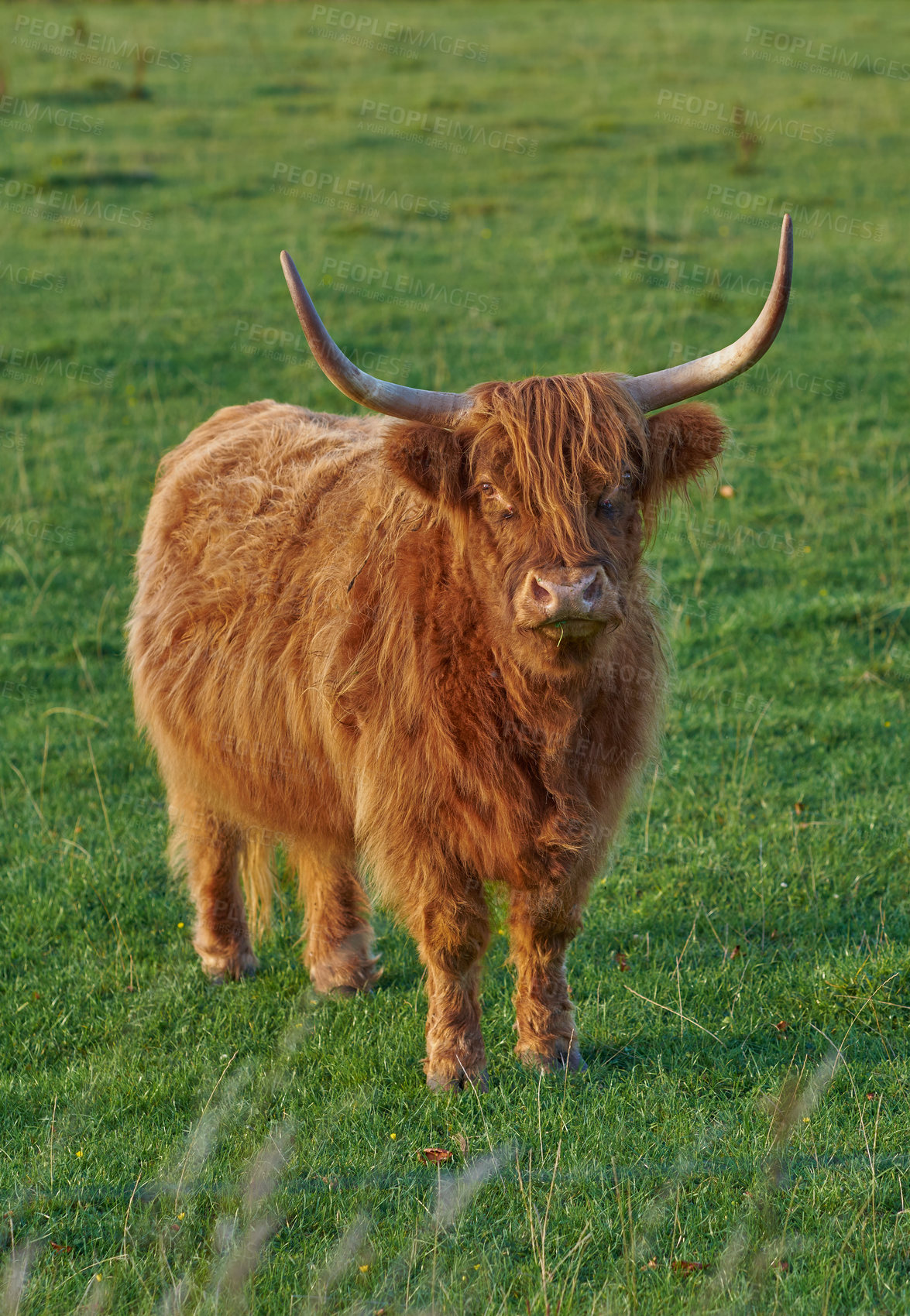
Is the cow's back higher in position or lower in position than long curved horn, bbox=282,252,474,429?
lower

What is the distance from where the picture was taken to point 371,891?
394 cm

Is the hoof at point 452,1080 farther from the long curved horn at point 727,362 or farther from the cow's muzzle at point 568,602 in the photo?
the long curved horn at point 727,362

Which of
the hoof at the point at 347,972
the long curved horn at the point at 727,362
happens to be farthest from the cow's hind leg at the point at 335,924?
the long curved horn at the point at 727,362

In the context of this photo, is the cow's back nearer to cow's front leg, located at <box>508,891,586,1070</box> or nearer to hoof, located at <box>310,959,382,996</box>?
hoof, located at <box>310,959,382,996</box>

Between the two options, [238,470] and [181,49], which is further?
[181,49]

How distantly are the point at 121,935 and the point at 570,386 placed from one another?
2560 mm

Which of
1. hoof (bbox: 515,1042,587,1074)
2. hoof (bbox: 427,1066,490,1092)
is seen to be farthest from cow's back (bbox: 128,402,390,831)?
hoof (bbox: 515,1042,587,1074)

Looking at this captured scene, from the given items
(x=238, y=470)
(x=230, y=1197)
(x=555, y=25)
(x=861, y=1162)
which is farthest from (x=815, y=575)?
(x=555, y=25)

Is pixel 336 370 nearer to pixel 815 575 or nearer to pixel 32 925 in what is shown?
pixel 32 925

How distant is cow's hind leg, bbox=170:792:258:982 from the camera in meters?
4.62

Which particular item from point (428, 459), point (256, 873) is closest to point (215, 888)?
point (256, 873)

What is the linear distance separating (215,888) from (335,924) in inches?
18.3

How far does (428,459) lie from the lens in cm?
344

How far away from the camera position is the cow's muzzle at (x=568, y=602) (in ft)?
10.1
